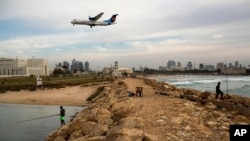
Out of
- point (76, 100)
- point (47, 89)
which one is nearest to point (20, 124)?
point (76, 100)

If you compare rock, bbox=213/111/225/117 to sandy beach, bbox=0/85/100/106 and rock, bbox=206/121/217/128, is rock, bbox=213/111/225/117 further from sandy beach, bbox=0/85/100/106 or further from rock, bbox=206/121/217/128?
sandy beach, bbox=0/85/100/106

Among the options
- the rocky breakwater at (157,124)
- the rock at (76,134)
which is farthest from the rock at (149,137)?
the rock at (76,134)

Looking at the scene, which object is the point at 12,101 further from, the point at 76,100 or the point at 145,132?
the point at 145,132

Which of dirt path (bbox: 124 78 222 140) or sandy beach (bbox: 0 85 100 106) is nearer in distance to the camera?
dirt path (bbox: 124 78 222 140)

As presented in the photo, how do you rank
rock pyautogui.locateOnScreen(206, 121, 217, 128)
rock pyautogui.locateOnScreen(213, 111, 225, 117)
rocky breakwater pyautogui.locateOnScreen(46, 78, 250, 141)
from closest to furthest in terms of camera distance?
rocky breakwater pyautogui.locateOnScreen(46, 78, 250, 141)
rock pyautogui.locateOnScreen(206, 121, 217, 128)
rock pyautogui.locateOnScreen(213, 111, 225, 117)

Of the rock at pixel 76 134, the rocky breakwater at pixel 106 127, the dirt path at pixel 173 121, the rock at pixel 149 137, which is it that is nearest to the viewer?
the rock at pixel 149 137

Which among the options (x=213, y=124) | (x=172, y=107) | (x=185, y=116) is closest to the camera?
(x=213, y=124)

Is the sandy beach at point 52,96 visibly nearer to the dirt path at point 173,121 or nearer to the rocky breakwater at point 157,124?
the rocky breakwater at point 157,124

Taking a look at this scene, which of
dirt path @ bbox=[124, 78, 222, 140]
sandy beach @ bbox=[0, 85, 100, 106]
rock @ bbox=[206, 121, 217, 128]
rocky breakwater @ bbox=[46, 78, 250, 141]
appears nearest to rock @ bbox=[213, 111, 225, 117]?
rocky breakwater @ bbox=[46, 78, 250, 141]
